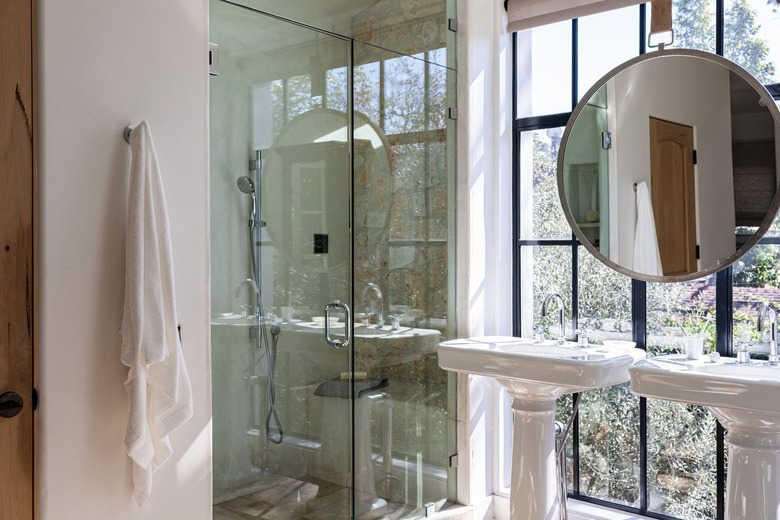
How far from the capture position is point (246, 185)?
232 cm

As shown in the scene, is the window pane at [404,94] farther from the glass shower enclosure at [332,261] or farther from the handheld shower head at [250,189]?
the handheld shower head at [250,189]

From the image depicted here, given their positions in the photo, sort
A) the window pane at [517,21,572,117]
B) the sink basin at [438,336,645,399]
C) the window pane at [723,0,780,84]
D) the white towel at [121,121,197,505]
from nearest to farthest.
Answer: the white towel at [121,121,197,505] < the sink basin at [438,336,645,399] < the window pane at [723,0,780,84] < the window pane at [517,21,572,117]

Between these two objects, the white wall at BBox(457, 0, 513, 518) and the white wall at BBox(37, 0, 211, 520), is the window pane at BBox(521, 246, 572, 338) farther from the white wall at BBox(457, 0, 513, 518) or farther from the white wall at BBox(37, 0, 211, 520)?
the white wall at BBox(37, 0, 211, 520)

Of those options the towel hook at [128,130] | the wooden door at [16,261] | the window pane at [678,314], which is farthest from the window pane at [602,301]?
the wooden door at [16,261]

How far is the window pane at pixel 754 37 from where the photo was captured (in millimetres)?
2783

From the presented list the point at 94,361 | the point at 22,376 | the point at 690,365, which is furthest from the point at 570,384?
the point at 22,376

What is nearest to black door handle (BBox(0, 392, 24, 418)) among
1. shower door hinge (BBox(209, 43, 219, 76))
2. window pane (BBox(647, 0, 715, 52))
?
Result: shower door hinge (BBox(209, 43, 219, 76))

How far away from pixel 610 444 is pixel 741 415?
3.09 feet

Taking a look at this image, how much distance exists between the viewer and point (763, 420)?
2266 millimetres

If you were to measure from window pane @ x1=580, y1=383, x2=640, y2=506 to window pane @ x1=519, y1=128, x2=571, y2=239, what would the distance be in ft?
2.54

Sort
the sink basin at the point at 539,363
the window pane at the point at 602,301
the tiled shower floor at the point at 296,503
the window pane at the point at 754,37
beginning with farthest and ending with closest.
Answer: the window pane at the point at 602,301 → the window pane at the point at 754,37 → the sink basin at the point at 539,363 → the tiled shower floor at the point at 296,503

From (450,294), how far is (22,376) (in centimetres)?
192

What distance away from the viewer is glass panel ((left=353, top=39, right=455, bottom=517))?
2801 millimetres

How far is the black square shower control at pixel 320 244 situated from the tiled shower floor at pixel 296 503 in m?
0.80
